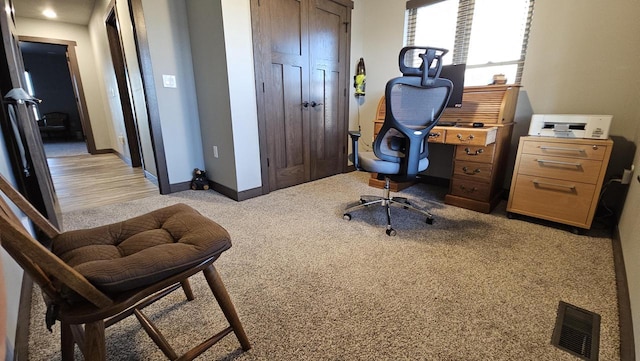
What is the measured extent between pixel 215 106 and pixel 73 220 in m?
1.51

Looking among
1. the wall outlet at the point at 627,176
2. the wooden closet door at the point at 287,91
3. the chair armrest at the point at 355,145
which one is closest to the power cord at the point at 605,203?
the wall outlet at the point at 627,176

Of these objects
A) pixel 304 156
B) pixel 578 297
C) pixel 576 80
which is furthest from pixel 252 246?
pixel 576 80

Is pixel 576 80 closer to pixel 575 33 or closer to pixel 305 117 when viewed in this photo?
pixel 575 33

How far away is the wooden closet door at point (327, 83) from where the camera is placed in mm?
2986

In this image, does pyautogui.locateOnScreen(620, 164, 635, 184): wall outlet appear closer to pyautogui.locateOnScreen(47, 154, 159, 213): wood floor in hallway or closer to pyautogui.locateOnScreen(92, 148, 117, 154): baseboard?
pyautogui.locateOnScreen(47, 154, 159, 213): wood floor in hallway

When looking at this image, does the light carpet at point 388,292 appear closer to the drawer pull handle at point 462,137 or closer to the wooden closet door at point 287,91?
the drawer pull handle at point 462,137

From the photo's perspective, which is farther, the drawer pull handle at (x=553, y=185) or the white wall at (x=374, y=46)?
the white wall at (x=374, y=46)

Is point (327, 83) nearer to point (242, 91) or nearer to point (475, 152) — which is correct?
point (242, 91)

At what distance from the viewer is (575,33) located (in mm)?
2145

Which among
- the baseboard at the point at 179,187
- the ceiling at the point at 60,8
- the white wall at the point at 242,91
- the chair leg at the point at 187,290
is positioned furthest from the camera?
the ceiling at the point at 60,8

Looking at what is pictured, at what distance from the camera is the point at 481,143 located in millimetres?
2033

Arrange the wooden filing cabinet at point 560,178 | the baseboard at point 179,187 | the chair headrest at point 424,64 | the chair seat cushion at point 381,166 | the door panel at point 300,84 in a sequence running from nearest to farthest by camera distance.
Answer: the chair headrest at point 424,64 → the wooden filing cabinet at point 560,178 → the chair seat cushion at point 381,166 → the door panel at point 300,84 → the baseboard at point 179,187

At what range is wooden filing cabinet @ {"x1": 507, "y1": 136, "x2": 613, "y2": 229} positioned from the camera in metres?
1.80

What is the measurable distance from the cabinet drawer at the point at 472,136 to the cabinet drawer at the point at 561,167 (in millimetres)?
282
